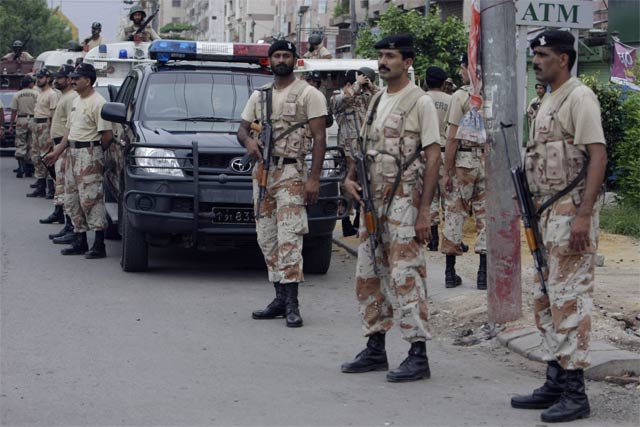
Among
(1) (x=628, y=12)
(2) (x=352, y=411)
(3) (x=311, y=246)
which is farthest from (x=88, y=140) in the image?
(1) (x=628, y=12)

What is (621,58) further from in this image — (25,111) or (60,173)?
(60,173)

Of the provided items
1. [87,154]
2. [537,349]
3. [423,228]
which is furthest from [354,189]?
[87,154]

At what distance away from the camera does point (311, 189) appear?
25.5 ft

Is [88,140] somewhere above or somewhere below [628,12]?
below

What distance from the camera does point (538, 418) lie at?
18.1 ft

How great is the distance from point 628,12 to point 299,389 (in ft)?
70.0

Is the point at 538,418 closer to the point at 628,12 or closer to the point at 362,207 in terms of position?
the point at 362,207

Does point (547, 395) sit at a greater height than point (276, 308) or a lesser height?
lesser

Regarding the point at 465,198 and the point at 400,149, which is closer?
the point at 400,149

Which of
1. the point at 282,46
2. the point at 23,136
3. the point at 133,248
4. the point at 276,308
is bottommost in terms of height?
the point at 276,308

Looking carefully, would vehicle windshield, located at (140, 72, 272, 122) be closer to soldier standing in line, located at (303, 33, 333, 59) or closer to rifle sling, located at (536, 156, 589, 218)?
rifle sling, located at (536, 156, 589, 218)

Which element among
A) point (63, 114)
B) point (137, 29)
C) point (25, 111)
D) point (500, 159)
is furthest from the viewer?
point (25, 111)

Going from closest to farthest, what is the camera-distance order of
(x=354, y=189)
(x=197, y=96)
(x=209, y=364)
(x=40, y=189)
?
(x=354, y=189)
(x=209, y=364)
(x=197, y=96)
(x=40, y=189)

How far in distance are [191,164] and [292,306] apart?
204 cm
